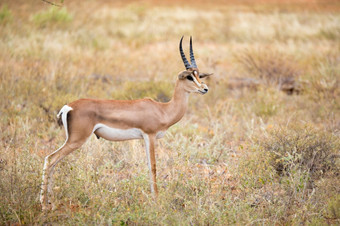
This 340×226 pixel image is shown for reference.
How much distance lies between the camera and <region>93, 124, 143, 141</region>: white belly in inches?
194

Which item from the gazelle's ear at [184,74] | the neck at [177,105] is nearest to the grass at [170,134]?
the neck at [177,105]

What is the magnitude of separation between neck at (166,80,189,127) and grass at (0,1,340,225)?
553 millimetres

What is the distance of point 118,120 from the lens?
493 cm

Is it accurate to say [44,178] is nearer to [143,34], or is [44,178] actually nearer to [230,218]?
[230,218]

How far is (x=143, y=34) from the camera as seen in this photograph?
68.4ft

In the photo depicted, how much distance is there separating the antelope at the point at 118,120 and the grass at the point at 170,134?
42cm

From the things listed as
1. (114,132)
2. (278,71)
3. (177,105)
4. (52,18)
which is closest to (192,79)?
(177,105)

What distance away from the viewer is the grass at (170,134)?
186 inches

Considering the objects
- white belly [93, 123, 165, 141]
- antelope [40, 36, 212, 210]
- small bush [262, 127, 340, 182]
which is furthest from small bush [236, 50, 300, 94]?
white belly [93, 123, 165, 141]

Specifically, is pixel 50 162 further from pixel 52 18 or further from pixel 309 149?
pixel 52 18

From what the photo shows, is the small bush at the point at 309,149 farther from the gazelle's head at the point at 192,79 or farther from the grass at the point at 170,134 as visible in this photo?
the gazelle's head at the point at 192,79

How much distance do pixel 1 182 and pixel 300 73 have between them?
893cm

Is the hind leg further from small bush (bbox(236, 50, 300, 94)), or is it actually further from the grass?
small bush (bbox(236, 50, 300, 94))

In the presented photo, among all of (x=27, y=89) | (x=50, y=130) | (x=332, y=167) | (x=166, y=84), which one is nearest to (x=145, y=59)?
(x=166, y=84)
